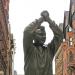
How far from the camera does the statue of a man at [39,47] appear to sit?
37.9 feet

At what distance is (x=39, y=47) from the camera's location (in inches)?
464

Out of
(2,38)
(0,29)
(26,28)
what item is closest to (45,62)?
(26,28)

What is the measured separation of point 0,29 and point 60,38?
39.3 m

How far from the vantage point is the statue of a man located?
1154 centimetres

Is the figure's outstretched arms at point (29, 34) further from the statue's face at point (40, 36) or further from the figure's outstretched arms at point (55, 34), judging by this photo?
the figure's outstretched arms at point (55, 34)

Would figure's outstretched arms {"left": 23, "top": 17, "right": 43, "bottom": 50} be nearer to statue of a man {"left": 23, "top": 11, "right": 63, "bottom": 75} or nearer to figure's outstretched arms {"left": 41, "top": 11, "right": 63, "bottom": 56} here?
statue of a man {"left": 23, "top": 11, "right": 63, "bottom": 75}

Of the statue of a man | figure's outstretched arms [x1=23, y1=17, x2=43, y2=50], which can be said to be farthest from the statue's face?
figure's outstretched arms [x1=23, y1=17, x2=43, y2=50]

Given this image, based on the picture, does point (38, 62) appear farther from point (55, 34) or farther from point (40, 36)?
point (55, 34)

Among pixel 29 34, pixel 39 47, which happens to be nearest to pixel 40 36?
pixel 39 47

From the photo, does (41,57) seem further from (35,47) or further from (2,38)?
(2,38)

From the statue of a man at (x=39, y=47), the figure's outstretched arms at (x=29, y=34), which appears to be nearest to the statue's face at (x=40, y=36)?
the statue of a man at (x=39, y=47)

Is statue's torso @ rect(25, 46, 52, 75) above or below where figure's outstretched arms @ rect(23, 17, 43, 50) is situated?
below

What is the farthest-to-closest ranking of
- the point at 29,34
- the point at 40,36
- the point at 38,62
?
1. the point at 40,36
2. the point at 38,62
3. the point at 29,34

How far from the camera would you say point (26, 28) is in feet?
37.7
